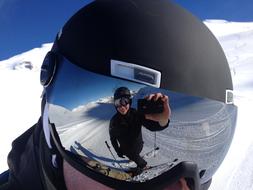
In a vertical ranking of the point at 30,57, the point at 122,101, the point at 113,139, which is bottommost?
the point at 113,139

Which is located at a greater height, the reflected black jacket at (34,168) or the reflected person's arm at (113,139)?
the reflected person's arm at (113,139)

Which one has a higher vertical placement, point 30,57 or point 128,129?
point 30,57

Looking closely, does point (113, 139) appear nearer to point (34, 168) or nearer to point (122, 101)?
point (122, 101)

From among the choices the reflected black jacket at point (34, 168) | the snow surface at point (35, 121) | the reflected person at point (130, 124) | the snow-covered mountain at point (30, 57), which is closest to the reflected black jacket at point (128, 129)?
the reflected person at point (130, 124)

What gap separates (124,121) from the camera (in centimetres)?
144

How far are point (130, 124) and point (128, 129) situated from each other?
0.02m

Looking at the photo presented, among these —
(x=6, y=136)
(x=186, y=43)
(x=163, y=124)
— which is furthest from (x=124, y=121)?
(x=6, y=136)

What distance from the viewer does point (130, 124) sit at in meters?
1.45

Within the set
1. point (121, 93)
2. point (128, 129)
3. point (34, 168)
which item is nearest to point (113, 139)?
point (128, 129)

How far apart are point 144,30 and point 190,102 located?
1.01 feet

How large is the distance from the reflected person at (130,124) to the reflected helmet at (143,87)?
0.02 metres

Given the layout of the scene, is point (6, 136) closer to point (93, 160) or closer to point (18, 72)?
point (93, 160)

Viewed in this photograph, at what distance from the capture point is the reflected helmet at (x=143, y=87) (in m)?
1.41

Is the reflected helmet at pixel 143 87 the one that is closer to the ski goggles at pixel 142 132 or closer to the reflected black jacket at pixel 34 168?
the ski goggles at pixel 142 132
